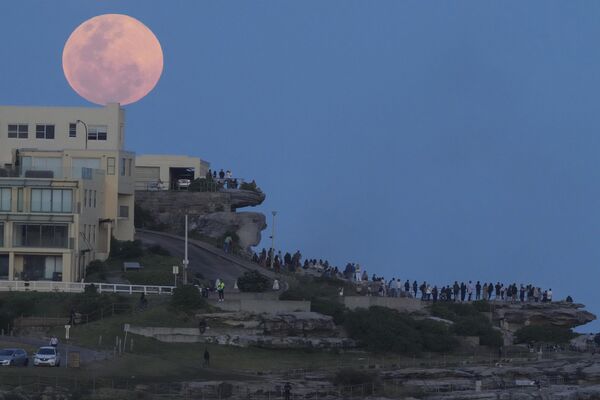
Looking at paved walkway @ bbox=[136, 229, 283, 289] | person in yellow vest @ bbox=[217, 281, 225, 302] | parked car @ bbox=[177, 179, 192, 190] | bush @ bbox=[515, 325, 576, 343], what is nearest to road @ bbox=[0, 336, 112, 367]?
person in yellow vest @ bbox=[217, 281, 225, 302]

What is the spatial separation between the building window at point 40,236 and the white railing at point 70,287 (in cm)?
462

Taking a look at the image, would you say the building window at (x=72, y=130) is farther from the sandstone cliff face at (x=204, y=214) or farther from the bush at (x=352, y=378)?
the bush at (x=352, y=378)

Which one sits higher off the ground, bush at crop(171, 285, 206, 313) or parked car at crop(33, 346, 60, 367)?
bush at crop(171, 285, 206, 313)

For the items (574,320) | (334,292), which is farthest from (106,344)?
(574,320)

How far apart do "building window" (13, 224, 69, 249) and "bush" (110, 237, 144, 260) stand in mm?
6738

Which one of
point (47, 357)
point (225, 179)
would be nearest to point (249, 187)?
point (225, 179)

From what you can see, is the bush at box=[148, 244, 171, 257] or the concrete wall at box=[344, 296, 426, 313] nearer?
the concrete wall at box=[344, 296, 426, 313]

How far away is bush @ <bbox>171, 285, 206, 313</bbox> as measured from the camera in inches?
3435

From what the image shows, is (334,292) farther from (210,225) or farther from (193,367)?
(193,367)

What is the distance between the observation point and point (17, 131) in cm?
11256

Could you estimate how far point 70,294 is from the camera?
89.9m

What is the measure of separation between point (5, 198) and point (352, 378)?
2839 centimetres

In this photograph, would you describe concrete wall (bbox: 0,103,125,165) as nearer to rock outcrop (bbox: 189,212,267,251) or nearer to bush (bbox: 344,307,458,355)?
rock outcrop (bbox: 189,212,267,251)

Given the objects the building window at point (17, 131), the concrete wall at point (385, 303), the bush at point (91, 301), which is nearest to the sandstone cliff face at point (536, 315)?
the concrete wall at point (385, 303)
